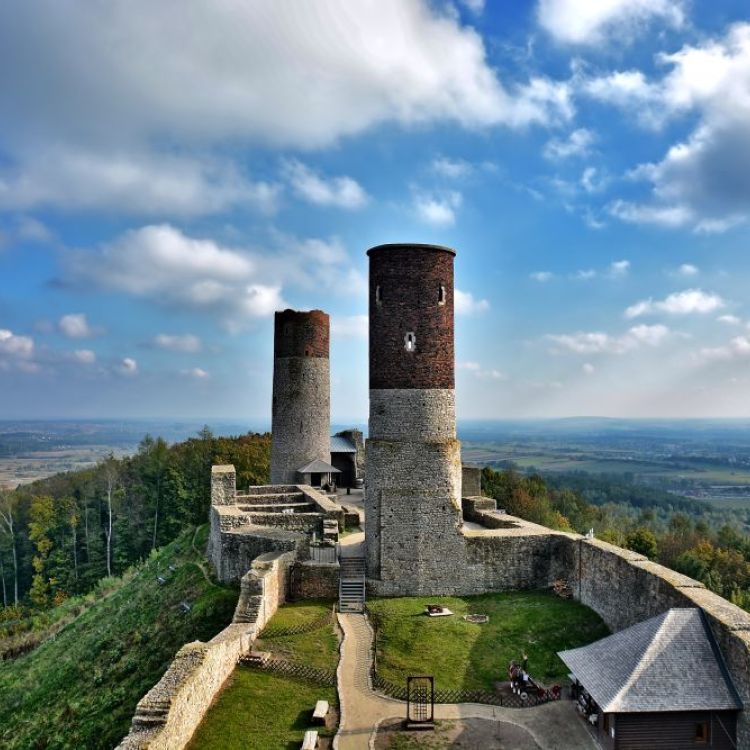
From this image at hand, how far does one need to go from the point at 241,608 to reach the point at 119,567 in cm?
4536

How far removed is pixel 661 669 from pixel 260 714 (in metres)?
8.78

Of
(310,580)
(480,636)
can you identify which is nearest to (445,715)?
(480,636)

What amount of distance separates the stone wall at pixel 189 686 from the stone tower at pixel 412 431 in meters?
4.70

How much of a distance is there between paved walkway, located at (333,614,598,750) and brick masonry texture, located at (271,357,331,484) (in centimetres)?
2056

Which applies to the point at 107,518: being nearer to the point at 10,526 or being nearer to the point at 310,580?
the point at 10,526

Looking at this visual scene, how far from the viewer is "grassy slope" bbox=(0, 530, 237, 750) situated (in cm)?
2031

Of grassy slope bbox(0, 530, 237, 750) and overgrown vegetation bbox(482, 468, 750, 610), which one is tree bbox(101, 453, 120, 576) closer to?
grassy slope bbox(0, 530, 237, 750)

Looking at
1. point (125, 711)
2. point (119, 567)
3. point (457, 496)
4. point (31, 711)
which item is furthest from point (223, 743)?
point (119, 567)

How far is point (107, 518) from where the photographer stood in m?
65.6

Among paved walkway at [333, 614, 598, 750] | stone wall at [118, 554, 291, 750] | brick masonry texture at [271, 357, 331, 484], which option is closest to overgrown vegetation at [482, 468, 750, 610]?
brick masonry texture at [271, 357, 331, 484]

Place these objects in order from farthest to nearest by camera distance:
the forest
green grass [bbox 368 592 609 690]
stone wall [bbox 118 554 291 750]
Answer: the forest
green grass [bbox 368 592 609 690]
stone wall [bbox 118 554 291 750]

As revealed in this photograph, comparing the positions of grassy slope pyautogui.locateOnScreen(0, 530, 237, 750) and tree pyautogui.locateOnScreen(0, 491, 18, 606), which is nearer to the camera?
grassy slope pyautogui.locateOnScreen(0, 530, 237, 750)

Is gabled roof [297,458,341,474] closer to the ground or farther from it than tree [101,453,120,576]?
farther from it

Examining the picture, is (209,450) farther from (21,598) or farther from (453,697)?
(453,697)
